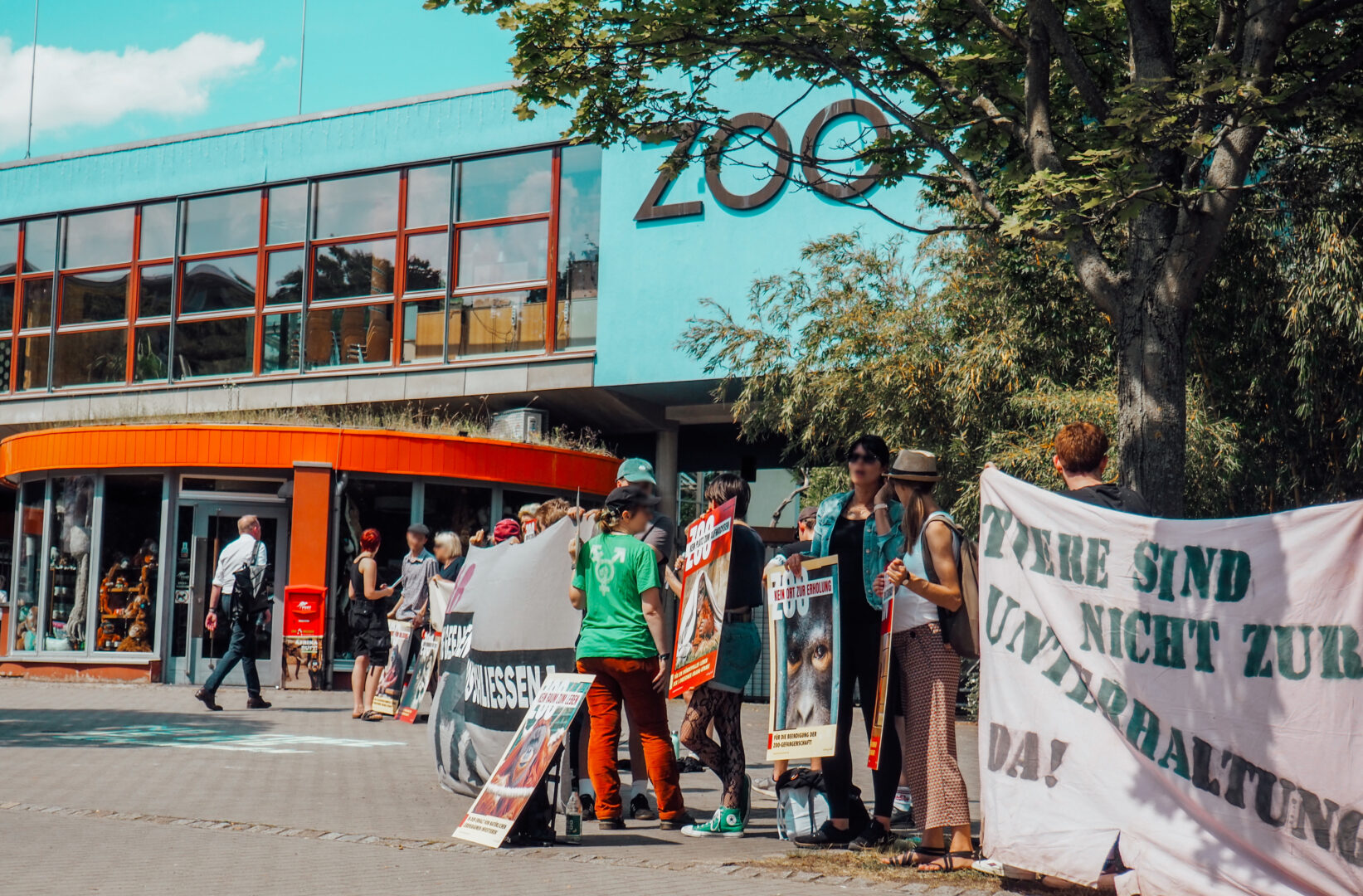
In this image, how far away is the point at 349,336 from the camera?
24844mm

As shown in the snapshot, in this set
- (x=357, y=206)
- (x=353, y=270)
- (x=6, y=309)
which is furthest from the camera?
(x=6, y=309)

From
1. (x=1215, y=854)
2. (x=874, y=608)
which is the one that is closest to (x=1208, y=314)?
(x=874, y=608)

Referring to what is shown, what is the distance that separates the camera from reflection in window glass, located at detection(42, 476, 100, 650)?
1902cm

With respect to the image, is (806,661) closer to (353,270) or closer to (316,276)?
(353,270)

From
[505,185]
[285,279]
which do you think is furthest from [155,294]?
[505,185]

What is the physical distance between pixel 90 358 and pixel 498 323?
894cm

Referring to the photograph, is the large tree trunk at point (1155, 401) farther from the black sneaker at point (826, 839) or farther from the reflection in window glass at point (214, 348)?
the reflection in window glass at point (214, 348)

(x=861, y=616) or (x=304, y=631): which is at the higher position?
(x=861, y=616)

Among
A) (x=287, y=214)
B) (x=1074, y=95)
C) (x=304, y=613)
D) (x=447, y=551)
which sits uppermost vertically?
(x=287, y=214)

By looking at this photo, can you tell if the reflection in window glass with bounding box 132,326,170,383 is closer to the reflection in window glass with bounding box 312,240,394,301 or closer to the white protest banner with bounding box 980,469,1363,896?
the reflection in window glass with bounding box 312,240,394,301

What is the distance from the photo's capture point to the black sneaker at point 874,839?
6.71 meters

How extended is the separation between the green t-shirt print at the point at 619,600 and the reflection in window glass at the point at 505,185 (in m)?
17.0

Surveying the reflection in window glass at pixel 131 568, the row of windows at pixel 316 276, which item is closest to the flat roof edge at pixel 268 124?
the row of windows at pixel 316 276

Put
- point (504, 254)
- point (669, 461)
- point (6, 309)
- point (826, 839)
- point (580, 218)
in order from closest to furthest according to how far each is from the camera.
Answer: point (826, 839)
point (580, 218)
point (504, 254)
point (669, 461)
point (6, 309)
